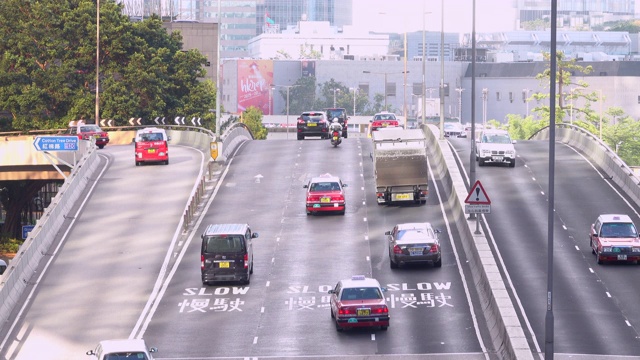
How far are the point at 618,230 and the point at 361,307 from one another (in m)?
14.4

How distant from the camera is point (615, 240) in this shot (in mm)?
46344

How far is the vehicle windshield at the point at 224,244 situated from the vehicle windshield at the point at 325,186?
556 inches

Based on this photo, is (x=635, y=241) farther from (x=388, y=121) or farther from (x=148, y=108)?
(x=148, y=108)

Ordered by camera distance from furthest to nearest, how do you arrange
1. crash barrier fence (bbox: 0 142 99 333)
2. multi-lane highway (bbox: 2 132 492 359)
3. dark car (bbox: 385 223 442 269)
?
dark car (bbox: 385 223 442 269), crash barrier fence (bbox: 0 142 99 333), multi-lane highway (bbox: 2 132 492 359)

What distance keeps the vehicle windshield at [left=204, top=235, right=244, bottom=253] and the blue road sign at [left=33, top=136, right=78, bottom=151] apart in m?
24.3

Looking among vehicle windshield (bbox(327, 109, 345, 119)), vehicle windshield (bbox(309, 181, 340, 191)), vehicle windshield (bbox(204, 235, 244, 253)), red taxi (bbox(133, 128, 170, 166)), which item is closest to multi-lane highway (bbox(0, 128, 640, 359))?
vehicle windshield (bbox(309, 181, 340, 191))

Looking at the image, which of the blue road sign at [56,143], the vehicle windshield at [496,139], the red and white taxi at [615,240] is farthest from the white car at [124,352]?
the vehicle windshield at [496,139]

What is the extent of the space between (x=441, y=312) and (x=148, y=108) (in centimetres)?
7185

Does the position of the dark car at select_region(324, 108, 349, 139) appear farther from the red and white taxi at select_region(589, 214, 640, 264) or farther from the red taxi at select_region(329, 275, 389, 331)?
the red taxi at select_region(329, 275, 389, 331)

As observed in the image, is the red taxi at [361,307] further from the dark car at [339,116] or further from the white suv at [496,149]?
the dark car at [339,116]

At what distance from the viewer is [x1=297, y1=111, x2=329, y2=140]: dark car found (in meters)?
87.9

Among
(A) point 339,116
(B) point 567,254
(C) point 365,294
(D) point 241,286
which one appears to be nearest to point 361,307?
(C) point 365,294

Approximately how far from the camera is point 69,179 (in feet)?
196

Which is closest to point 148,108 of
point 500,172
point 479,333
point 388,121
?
point 388,121
